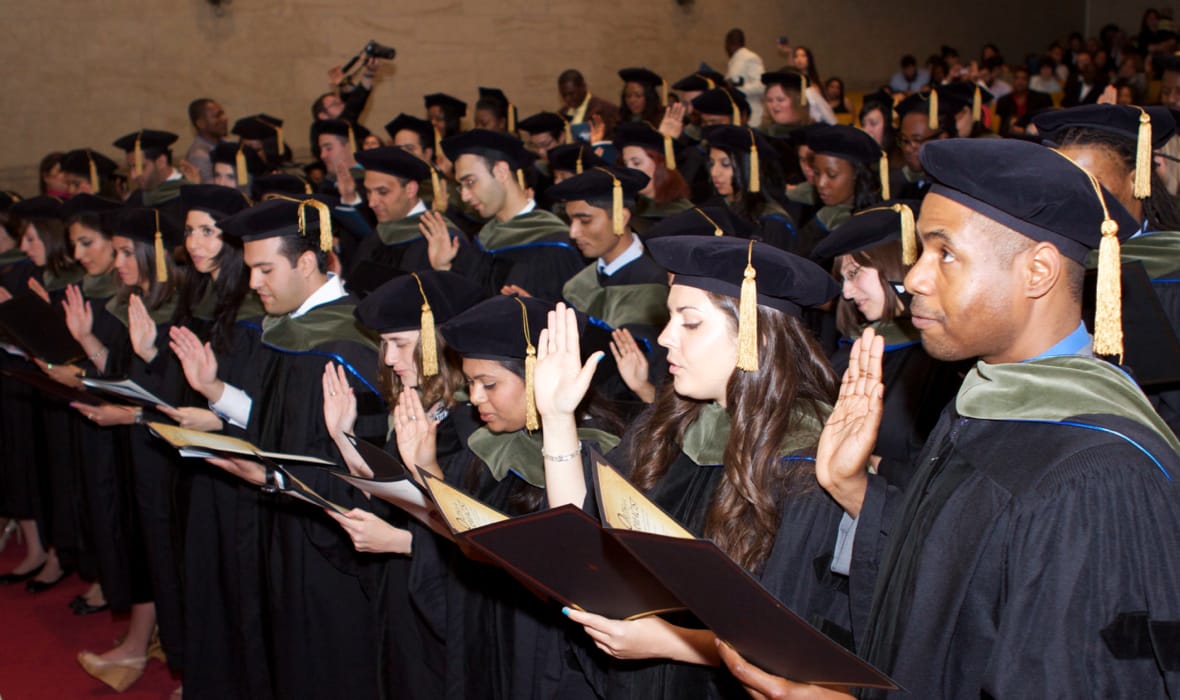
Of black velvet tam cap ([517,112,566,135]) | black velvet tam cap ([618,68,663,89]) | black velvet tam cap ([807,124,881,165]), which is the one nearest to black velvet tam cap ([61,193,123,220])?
black velvet tam cap ([807,124,881,165])

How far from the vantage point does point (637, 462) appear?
8.83ft

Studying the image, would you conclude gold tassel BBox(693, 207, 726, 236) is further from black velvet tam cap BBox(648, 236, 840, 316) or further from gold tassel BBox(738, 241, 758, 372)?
gold tassel BBox(738, 241, 758, 372)

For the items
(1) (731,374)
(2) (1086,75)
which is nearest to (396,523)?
(1) (731,374)

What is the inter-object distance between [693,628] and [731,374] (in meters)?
0.64

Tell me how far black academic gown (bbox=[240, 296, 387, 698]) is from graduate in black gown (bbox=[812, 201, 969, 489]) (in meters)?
1.77

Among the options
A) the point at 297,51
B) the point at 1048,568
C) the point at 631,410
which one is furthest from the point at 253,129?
the point at 1048,568

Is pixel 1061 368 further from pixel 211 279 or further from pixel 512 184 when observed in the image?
pixel 512 184

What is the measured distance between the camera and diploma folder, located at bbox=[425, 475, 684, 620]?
205 cm

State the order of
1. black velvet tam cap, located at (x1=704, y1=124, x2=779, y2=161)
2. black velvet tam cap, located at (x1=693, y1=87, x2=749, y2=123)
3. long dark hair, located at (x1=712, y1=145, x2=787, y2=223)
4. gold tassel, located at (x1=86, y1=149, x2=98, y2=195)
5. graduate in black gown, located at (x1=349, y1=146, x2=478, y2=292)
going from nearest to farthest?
graduate in black gown, located at (x1=349, y1=146, x2=478, y2=292), long dark hair, located at (x1=712, y1=145, x2=787, y2=223), black velvet tam cap, located at (x1=704, y1=124, x2=779, y2=161), gold tassel, located at (x1=86, y1=149, x2=98, y2=195), black velvet tam cap, located at (x1=693, y1=87, x2=749, y2=123)

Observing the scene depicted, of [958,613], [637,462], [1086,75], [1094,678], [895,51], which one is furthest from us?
[895,51]

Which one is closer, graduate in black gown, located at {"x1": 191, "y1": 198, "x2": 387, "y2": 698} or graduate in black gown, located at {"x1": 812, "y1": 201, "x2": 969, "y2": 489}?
graduate in black gown, located at {"x1": 812, "y1": 201, "x2": 969, "y2": 489}

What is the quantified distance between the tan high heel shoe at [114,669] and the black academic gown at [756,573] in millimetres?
2977

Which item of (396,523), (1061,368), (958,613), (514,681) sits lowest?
(514,681)

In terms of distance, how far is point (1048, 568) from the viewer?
158 cm
